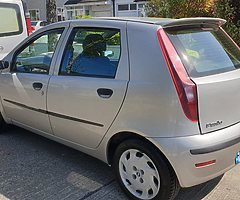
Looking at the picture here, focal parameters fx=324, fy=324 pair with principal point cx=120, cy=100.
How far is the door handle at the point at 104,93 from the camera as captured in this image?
2.91 m

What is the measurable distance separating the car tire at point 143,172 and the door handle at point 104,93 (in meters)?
0.45

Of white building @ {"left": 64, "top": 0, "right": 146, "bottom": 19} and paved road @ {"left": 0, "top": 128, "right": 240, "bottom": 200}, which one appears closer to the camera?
paved road @ {"left": 0, "top": 128, "right": 240, "bottom": 200}

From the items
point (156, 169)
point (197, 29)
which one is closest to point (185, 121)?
point (156, 169)

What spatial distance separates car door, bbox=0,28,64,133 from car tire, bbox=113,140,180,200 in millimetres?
1131

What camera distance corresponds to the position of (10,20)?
6754 millimetres

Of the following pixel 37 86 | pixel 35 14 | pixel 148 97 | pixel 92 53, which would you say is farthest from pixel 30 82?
pixel 35 14

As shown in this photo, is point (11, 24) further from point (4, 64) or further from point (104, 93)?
point (104, 93)

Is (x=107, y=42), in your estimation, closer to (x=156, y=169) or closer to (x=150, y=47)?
(x=150, y=47)

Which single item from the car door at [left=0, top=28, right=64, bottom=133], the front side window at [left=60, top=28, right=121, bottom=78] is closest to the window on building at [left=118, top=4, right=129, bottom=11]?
the car door at [left=0, top=28, right=64, bottom=133]

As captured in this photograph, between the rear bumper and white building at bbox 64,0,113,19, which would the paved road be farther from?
white building at bbox 64,0,113,19

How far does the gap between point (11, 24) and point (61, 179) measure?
14.8 ft

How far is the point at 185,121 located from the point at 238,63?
3.20 ft

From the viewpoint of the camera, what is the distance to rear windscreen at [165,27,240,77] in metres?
2.69

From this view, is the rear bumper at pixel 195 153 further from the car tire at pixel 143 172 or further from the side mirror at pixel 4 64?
the side mirror at pixel 4 64
